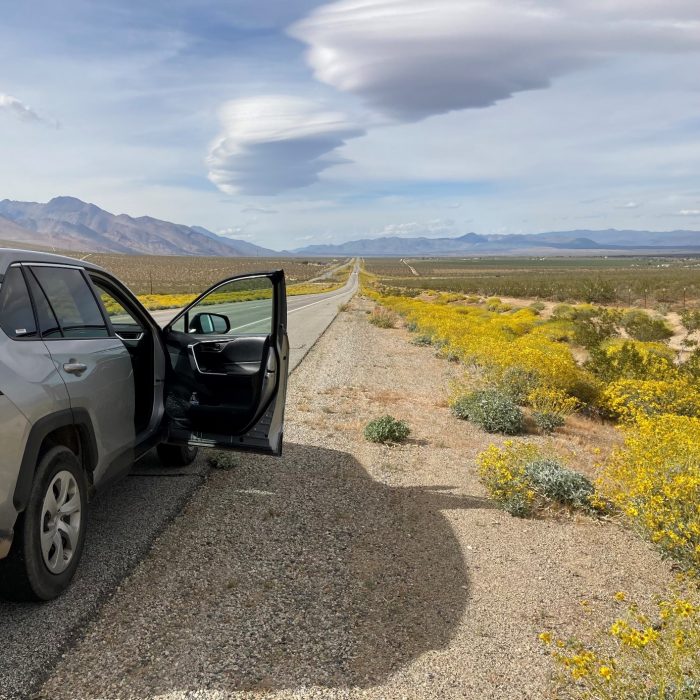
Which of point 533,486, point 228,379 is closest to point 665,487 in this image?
point 533,486

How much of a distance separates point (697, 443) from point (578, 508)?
109 centimetres

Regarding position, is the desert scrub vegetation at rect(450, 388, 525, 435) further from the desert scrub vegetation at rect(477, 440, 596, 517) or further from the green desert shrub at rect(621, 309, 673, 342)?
the green desert shrub at rect(621, 309, 673, 342)

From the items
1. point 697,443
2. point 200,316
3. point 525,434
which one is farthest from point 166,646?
point 525,434

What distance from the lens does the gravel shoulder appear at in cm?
290

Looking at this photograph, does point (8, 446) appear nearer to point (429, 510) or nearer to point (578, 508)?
point (429, 510)

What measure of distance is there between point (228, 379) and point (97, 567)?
169cm

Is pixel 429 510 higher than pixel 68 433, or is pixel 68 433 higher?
pixel 68 433

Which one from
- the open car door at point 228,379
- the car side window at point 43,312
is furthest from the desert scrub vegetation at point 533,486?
the car side window at point 43,312

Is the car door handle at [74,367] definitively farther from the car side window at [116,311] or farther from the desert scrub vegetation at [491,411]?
the desert scrub vegetation at [491,411]

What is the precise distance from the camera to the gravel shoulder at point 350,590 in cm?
290

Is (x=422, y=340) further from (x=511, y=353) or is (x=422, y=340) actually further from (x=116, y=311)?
(x=116, y=311)

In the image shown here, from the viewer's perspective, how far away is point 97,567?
3830 mm

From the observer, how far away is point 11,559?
3055 millimetres

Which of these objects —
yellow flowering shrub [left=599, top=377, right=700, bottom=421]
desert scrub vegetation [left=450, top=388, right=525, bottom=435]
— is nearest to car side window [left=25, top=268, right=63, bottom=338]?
desert scrub vegetation [left=450, top=388, right=525, bottom=435]
